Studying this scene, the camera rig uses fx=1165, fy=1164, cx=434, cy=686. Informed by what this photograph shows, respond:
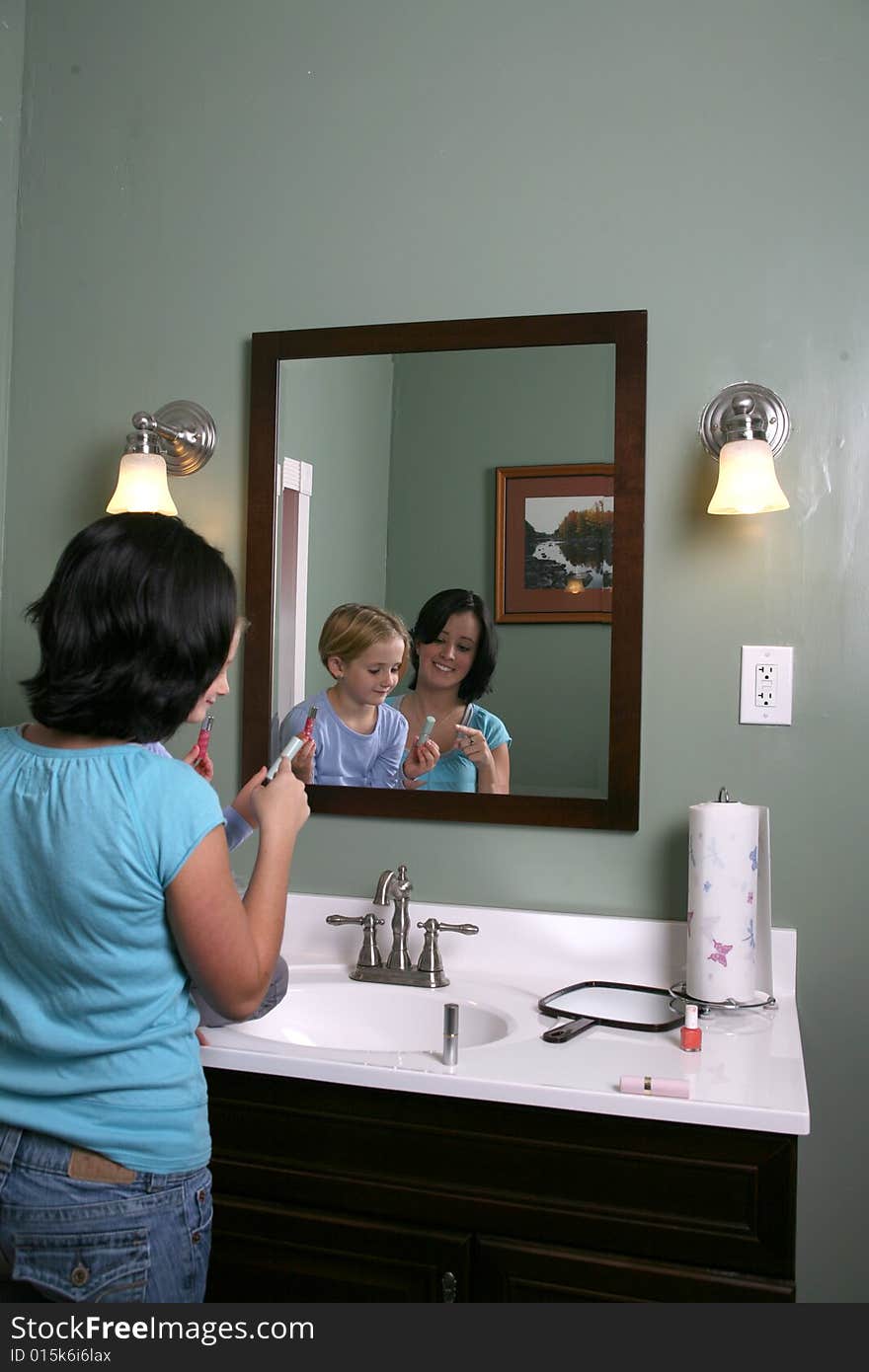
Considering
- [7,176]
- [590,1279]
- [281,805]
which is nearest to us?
[281,805]

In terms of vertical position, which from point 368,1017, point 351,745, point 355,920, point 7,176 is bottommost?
point 368,1017

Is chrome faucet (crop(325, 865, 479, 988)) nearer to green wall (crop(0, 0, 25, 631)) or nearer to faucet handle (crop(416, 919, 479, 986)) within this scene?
faucet handle (crop(416, 919, 479, 986))

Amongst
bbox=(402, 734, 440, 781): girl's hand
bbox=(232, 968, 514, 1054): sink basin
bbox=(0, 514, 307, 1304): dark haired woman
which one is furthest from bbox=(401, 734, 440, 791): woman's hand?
bbox=(0, 514, 307, 1304): dark haired woman

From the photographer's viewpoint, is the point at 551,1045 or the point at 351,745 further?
the point at 351,745

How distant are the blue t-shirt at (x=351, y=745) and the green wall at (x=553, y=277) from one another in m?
0.08

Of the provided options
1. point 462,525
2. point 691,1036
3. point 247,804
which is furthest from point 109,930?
point 462,525

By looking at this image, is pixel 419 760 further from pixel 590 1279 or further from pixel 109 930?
pixel 109 930

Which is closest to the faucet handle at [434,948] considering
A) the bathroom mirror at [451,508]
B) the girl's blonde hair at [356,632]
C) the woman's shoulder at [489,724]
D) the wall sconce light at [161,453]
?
the bathroom mirror at [451,508]

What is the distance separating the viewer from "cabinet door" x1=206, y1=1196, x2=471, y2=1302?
1.32 m

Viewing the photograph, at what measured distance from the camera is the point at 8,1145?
998 mm

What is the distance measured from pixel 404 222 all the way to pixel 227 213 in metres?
0.32

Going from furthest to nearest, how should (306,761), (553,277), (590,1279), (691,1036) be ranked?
(306,761) → (553,277) → (691,1036) → (590,1279)

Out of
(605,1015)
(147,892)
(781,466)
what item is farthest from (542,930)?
(147,892)

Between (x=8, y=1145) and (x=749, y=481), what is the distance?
47.8 inches
